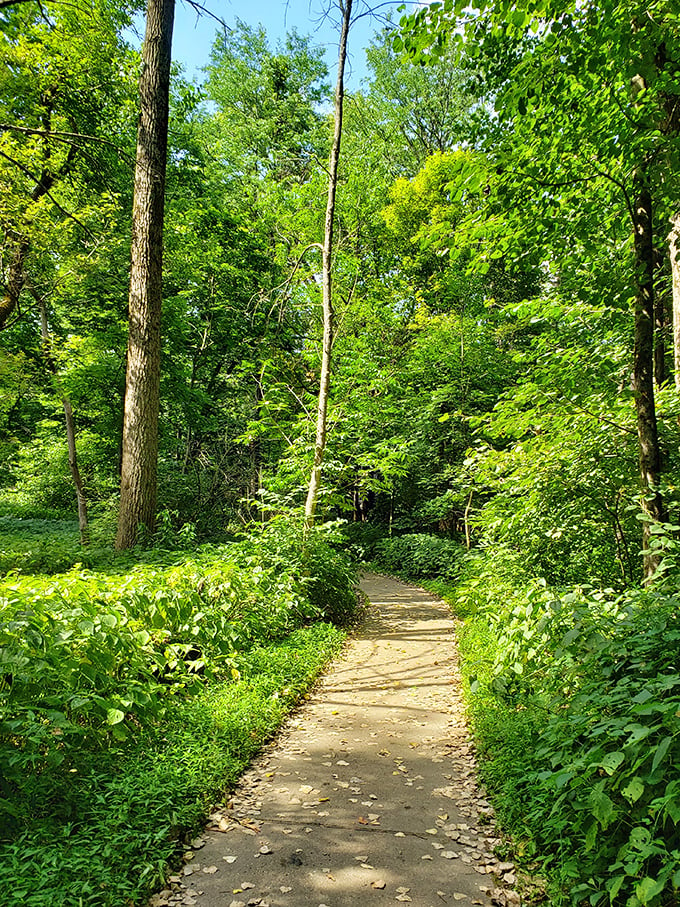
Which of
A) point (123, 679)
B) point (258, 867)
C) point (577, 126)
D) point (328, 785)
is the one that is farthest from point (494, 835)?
point (577, 126)

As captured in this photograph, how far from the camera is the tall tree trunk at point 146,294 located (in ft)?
24.6

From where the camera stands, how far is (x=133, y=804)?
112 inches

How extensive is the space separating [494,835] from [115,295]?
1384cm

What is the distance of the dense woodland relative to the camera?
8.60 ft

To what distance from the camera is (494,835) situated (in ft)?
9.57

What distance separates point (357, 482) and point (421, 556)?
5993 millimetres

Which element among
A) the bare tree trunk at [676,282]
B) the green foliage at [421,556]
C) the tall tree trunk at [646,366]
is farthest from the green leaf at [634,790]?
the green foliage at [421,556]

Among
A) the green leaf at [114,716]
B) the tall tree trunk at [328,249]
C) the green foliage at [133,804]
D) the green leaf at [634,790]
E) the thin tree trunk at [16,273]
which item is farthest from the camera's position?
the thin tree trunk at [16,273]

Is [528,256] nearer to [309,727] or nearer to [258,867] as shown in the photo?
[309,727]

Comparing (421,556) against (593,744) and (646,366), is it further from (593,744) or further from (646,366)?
(593,744)

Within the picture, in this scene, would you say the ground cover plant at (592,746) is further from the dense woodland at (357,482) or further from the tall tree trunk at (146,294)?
the tall tree trunk at (146,294)

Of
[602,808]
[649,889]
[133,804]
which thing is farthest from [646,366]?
[133,804]

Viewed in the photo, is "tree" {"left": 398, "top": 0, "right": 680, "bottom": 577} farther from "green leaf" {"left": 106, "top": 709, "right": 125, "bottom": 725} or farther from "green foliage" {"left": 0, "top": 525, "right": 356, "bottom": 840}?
"green foliage" {"left": 0, "top": 525, "right": 356, "bottom": 840}

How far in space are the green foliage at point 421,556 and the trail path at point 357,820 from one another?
29.0 feet
